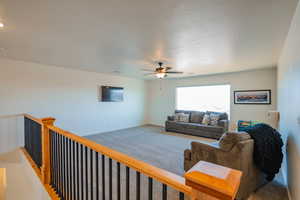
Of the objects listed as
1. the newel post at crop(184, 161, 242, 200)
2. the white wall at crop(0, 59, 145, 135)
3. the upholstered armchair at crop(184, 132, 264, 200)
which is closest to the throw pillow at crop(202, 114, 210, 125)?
the white wall at crop(0, 59, 145, 135)

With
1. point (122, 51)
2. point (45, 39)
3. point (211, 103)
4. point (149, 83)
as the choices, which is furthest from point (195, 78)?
point (45, 39)

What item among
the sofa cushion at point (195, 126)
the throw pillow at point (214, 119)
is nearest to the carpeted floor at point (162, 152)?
the sofa cushion at point (195, 126)

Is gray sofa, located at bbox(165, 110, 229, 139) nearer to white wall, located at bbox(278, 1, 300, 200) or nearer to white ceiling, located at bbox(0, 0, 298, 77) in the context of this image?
white ceiling, located at bbox(0, 0, 298, 77)

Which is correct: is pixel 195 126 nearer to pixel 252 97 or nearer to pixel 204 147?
pixel 252 97

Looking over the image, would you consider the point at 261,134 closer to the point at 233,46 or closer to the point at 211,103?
the point at 233,46

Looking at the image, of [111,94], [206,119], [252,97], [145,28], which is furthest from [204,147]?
[111,94]

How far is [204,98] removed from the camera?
652 centimetres

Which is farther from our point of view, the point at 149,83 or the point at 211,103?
the point at 149,83

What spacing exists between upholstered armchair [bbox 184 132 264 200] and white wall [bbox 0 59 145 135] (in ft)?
14.3

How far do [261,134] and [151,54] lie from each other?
251 cm

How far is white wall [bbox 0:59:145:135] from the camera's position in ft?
13.0

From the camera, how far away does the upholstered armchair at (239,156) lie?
2012 millimetres

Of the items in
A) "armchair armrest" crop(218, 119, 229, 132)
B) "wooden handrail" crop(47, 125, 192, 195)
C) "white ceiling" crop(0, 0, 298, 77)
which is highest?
"white ceiling" crop(0, 0, 298, 77)

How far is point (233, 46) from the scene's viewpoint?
2.94 metres
